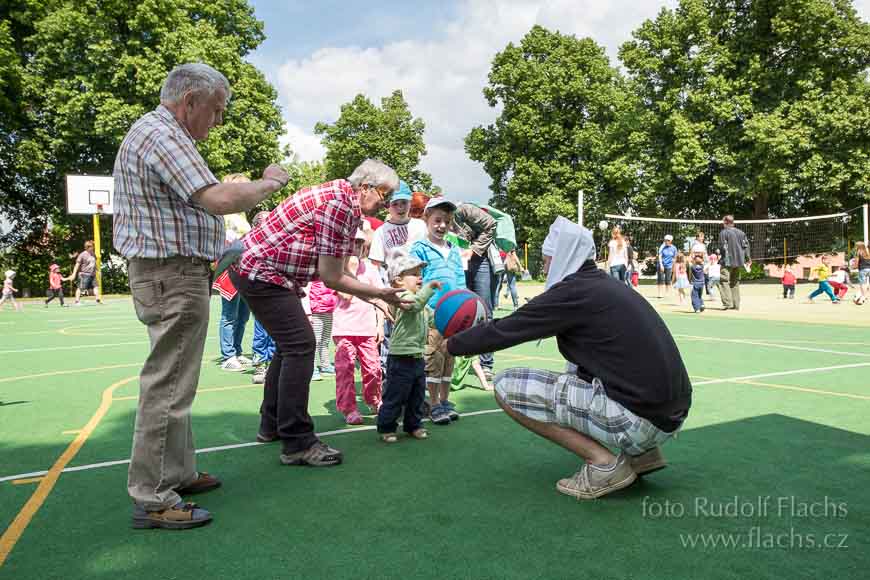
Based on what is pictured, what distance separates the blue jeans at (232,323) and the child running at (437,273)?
359cm

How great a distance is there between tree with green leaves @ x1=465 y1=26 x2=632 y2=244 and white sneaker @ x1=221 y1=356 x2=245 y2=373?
37.6 meters

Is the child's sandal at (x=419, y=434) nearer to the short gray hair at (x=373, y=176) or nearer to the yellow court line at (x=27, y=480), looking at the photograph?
the short gray hair at (x=373, y=176)

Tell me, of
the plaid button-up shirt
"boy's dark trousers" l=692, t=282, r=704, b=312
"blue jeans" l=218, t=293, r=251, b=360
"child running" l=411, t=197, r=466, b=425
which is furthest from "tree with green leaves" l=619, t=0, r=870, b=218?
the plaid button-up shirt

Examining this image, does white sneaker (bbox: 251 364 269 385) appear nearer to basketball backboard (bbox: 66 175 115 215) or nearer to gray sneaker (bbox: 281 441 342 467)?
gray sneaker (bbox: 281 441 342 467)

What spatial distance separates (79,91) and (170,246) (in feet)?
114

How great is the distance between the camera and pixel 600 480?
3867 millimetres

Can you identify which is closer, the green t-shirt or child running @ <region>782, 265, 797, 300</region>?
the green t-shirt

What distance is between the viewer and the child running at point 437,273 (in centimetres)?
599

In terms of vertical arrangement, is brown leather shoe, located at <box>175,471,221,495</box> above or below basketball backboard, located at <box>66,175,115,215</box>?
below

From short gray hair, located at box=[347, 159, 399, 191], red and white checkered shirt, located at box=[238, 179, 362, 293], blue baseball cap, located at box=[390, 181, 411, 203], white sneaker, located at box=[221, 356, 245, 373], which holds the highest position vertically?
→ blue baseball cap, located at box=[390, 181, 411, 203]

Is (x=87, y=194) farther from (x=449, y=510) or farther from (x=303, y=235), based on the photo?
(x=449, y=510)

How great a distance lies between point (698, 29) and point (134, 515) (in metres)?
42.1

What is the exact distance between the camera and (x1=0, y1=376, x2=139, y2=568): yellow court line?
332cm

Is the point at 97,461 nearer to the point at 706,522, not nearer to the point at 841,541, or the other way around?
the point at 706,522
